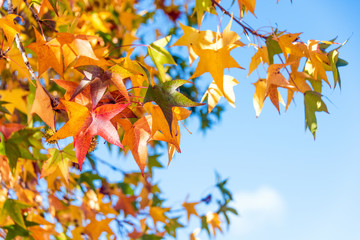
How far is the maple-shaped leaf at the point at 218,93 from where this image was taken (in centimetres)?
98

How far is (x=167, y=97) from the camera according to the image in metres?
0.66

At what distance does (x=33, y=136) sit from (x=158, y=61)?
1.84 ft

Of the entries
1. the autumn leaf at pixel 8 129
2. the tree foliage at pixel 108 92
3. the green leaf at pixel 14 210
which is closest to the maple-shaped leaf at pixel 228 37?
the tree foliage at pixel 108 92

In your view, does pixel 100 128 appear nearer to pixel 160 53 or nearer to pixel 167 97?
pixel 167 97

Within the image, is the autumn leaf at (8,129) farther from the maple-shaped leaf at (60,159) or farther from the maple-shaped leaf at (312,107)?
the maple-shaped leaf at (312,107)

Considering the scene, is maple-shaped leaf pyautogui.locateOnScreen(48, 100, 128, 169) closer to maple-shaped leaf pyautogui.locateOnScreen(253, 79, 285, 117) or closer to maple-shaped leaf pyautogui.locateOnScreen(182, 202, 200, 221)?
maple-shaped leaf pyautogui.locateOnScreen(253, 79, 285, 117)

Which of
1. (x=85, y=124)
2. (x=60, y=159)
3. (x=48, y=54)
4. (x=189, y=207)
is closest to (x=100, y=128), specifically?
(x=85, y=124)

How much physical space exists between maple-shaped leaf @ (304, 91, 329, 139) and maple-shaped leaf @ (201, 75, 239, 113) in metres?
0.19

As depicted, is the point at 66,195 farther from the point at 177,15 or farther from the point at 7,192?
the point at 177,15

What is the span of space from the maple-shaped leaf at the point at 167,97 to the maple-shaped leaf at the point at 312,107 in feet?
1.45

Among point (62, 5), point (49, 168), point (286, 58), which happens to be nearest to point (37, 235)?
point (49, 168)

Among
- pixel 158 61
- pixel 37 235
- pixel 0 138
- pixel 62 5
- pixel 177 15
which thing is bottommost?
pixel 37 235

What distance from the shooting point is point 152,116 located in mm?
689

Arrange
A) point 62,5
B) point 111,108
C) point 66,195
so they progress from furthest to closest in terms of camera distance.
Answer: point 66,195, point 62,5, point 111,108
